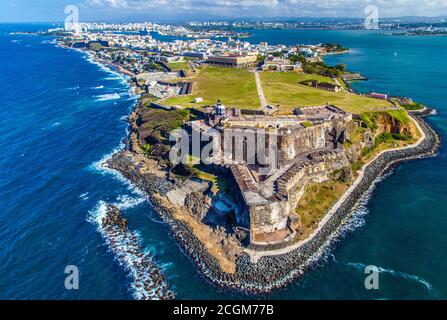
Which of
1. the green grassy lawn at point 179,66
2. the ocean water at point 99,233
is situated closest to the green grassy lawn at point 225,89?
the green grassy lawn at point 179,66

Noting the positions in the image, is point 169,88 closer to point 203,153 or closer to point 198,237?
point 203,153

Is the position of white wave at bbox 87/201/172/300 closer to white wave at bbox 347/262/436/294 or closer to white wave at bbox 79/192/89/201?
white wave at bbox 79/192/89/201

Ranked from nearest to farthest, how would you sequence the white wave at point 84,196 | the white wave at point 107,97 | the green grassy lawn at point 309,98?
the white wave at point 84,196 → the green grassy lawn at point 309,98 → the white wave at point 107,97

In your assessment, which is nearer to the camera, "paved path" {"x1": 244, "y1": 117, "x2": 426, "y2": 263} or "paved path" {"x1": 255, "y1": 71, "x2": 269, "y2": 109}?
"paved path" {"x1": 244, "y1": 117, "x2": 426, "y2": 263}

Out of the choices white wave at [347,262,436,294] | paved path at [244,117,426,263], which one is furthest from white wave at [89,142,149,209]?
white wave at [347,262,436,294]

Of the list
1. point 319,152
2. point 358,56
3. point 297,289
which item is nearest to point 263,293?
point 297,289

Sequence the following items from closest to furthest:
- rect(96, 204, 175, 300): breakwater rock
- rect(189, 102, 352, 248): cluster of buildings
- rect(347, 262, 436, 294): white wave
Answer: rect(96, 204, 175, 300): breakwater rock
rect(347, 262, 436, 294): white wave
rect(189, 102, 352, 248): cluster of buildings

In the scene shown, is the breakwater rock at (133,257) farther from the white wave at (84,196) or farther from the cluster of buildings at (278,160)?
the cluster of buildings at (278,160)
